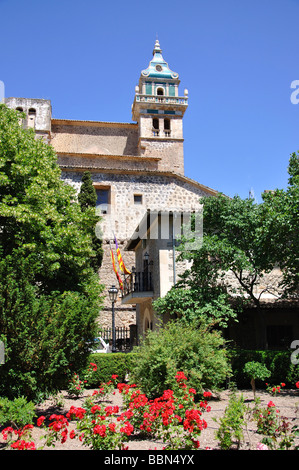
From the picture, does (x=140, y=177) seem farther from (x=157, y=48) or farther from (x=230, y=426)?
(x=230, y=426)

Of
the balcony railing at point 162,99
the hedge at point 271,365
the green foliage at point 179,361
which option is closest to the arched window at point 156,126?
the balcony railing at point 162,99

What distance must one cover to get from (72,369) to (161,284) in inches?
271

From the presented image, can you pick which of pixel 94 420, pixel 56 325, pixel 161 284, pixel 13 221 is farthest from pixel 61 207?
pixel 94 420

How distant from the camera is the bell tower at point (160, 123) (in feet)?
125

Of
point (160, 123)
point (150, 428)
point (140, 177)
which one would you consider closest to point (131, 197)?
point (140, 177)

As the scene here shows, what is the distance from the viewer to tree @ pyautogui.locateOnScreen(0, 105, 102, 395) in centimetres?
816

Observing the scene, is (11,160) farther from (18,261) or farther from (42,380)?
(42,380)

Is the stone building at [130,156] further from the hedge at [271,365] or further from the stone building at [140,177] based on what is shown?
the hedge at [271,365]

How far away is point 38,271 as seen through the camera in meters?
10.8

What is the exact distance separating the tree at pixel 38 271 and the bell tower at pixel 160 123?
78.8ft

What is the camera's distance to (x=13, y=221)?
1213 centimetres

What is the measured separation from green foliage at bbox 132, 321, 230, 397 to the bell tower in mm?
27763

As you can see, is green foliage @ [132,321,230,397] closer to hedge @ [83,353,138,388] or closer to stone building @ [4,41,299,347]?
hedge @ [83,353,138,388]

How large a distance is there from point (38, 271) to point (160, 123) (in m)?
30.9
